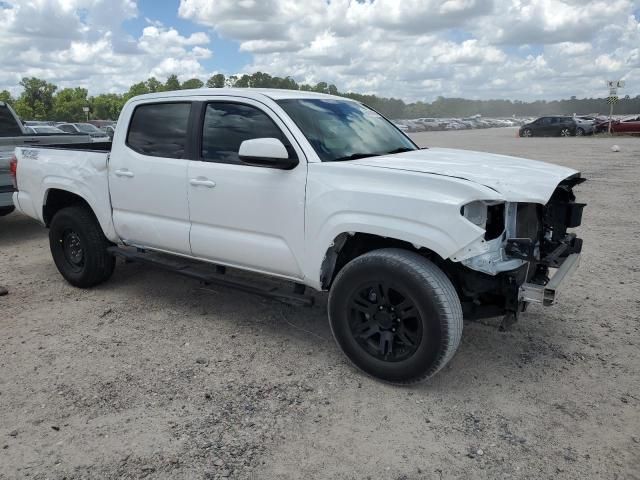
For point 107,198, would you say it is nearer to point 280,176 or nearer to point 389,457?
point 280,176

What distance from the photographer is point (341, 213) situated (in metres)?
3.46

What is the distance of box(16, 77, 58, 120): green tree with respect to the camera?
70750 millimetres

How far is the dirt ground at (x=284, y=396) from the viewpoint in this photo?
109 inches

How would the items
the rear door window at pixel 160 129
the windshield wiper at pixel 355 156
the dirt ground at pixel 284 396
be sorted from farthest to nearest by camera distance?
1. the rear door window at pixel 160 129
2. the windshield wiper at pixel 355 156
3. the dirt ground at pixel 284 396

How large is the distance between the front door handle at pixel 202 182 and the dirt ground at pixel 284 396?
1182mm

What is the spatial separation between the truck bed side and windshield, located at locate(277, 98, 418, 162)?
197 cm

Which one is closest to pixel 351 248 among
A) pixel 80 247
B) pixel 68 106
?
pixel 80 247

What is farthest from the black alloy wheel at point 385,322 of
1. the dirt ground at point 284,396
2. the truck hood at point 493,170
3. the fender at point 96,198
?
the fender at point 96,198

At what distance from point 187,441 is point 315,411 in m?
0.75

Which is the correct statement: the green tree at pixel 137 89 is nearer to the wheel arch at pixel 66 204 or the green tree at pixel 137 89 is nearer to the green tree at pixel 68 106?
the green tree at pixel 68 106

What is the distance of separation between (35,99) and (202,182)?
7998cm

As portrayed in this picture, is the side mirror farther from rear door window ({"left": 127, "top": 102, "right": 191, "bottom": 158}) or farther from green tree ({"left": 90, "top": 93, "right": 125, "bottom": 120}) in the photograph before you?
green tree ({"left": 90, "top": 93, "right": 125, "bottom": 120})

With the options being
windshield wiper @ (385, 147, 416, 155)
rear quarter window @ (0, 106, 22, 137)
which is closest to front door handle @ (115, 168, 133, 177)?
windshield wiper @ (385, 147, 416, 155)

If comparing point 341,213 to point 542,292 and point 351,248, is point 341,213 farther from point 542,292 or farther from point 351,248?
point 542,292
